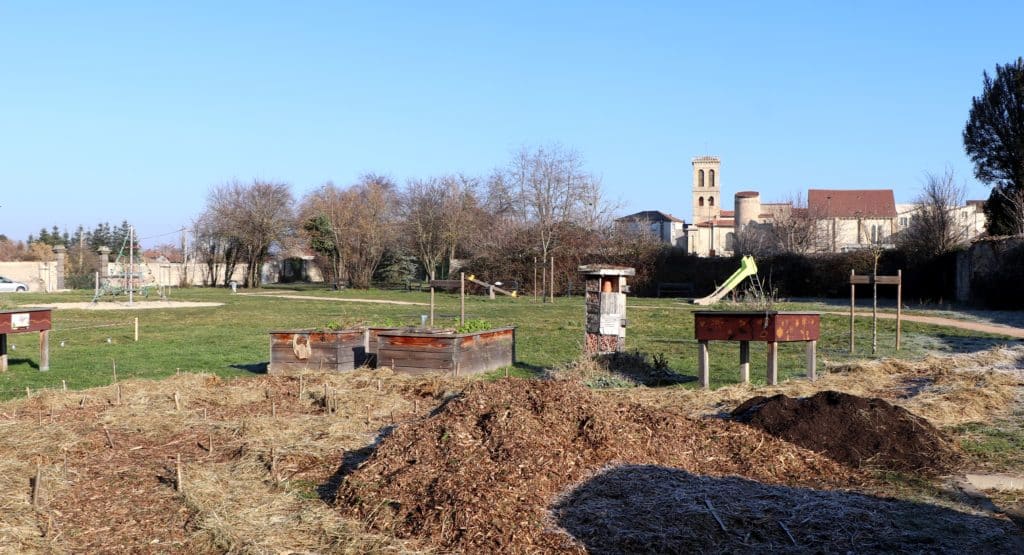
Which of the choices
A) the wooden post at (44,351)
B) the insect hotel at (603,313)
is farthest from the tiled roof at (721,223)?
the wooden post at (44,351)

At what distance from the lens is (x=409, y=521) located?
15.4 feet

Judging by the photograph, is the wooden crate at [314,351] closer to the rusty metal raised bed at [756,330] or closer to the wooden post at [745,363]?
the rusty metal raised bed at [756,330]

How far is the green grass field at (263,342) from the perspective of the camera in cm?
1218

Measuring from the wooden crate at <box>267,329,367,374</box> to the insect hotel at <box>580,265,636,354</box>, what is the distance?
3120 millimetres

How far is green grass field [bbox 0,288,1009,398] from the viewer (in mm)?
12180

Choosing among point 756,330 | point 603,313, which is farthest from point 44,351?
point 756,330

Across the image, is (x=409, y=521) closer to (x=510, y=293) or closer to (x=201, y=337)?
(x=201, y=337)

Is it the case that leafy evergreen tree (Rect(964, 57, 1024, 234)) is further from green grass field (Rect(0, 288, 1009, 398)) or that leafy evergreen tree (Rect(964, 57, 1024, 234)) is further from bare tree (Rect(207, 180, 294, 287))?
bare tree (Rect(207, 180, 294, 287))

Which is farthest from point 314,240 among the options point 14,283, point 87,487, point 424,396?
point 87,487

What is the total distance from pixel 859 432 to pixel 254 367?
896 cm

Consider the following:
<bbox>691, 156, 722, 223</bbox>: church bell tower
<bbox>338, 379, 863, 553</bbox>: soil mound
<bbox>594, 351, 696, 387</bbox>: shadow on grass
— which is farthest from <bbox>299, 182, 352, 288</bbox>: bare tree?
<bbox>691, 156, 722, 223</bbox>: church bell tower

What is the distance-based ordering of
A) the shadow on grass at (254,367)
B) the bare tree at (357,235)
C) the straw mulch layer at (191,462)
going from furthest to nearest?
the bare tree at (357,235) → the shadow on grass at (254,367) → the straw mulch layer at (191,462)

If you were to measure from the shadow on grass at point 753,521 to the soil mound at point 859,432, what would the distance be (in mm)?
918

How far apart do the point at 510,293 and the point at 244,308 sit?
40.8ft
